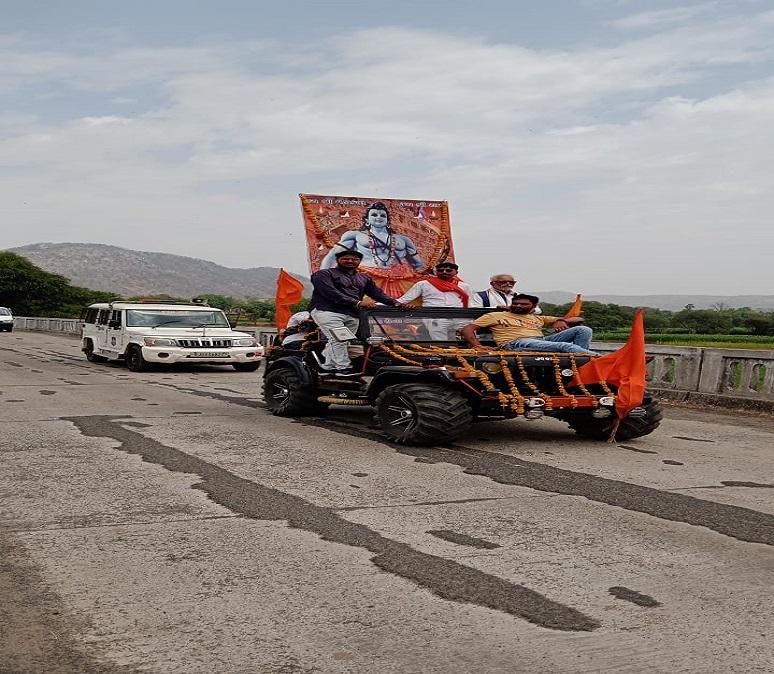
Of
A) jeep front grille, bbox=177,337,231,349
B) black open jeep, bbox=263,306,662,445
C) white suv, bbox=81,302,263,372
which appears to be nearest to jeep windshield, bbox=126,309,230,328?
white suv, bbox=81,302,263,372

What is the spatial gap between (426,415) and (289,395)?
2.97 m

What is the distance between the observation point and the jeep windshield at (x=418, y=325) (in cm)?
1048

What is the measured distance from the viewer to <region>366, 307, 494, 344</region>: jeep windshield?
10.5m

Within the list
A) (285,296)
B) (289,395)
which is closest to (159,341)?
(285,296)

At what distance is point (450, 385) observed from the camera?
30.2 feet

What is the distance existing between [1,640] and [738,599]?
3333mm

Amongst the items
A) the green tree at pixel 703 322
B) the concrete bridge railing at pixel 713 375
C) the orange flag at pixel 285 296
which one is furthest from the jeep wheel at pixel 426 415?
the green tree at pixel 703 322

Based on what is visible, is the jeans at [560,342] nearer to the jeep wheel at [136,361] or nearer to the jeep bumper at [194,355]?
the jeep bumper at [194,355]

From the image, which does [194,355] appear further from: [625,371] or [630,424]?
[625,371]

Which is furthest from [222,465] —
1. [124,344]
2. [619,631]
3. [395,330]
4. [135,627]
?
[124,344]

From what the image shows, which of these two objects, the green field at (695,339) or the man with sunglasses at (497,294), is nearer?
the man with sunglasses at (497,294)

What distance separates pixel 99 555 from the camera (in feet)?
17.5

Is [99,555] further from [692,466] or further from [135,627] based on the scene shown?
[692,466]

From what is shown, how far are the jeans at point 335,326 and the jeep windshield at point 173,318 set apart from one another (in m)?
11.1
